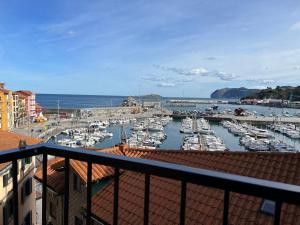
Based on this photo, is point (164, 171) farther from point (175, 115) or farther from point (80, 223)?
point (175, 115)

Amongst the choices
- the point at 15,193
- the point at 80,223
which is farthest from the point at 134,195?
the point at 15,193

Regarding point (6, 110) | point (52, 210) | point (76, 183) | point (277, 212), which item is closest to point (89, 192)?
point (277, 212)

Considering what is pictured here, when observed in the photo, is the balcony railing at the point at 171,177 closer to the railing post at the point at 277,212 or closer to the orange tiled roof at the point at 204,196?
the railing post at the point at 277,212

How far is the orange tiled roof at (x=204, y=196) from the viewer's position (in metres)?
6.98

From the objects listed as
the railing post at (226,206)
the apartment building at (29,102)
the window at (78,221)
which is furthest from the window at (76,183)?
the apartment building at (29,102)

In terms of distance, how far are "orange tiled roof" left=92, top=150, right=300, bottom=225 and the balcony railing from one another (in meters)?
5.40

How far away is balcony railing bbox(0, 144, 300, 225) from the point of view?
1165 millimetres

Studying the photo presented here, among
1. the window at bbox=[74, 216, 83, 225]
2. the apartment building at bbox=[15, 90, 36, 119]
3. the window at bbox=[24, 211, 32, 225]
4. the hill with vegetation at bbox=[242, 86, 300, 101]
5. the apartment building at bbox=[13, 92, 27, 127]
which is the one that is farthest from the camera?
the hill with vegetation at bbox=[242, 86, 300, 101]

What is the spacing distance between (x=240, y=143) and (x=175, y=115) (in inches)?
1609

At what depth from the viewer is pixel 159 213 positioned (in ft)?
25.4

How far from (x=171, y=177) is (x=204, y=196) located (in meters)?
6.87

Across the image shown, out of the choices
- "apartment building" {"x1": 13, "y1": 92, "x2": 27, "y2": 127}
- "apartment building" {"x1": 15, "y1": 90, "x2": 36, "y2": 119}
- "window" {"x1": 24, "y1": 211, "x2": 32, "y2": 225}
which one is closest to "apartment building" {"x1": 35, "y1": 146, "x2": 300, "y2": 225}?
"window" {"x1": 24, "y1": 211, "x2": 32, "y2": 225}

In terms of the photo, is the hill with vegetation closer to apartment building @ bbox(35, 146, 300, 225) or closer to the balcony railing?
apartment building @ bbox(35, 146, 300, 225)

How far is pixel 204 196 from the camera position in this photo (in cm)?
788
